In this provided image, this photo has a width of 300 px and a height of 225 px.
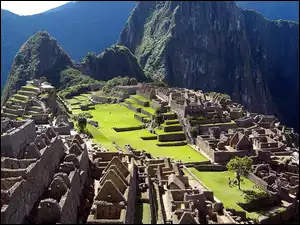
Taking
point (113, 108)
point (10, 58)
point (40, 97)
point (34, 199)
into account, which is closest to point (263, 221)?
point (34, 199)

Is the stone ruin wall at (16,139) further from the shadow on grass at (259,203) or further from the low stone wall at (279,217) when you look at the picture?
the low stone wall at (279,217)

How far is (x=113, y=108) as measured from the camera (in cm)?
8819

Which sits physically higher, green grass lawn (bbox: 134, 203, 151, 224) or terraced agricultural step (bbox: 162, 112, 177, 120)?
terraced agricultural step (bbox: 162, 112, 177, 120)

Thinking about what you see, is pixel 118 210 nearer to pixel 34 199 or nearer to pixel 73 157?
pixel 34 199

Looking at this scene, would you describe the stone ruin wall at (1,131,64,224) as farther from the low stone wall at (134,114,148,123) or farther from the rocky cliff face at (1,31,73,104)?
the rocky cliff face at (1,31,73,104)

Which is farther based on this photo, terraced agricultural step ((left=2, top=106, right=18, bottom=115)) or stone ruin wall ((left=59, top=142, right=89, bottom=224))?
terraced agricultural step ((left=2, top=106, right=18, bottom=115))

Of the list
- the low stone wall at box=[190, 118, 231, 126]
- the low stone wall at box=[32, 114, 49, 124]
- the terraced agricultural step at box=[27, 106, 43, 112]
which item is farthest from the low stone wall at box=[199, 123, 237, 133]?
the terraced agricultural step at box=[27, 106, 43, 112]

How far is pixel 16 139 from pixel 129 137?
110 ft

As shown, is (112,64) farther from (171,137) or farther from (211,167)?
(211,167)

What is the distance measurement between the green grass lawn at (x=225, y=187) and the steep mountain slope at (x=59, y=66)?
83255 mm

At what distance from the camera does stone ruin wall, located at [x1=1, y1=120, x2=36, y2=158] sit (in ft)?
84.8

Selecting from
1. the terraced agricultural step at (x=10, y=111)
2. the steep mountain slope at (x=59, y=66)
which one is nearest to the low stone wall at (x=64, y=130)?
the terraced agricultural step at (x=10, y=111)

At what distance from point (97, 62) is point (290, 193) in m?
127

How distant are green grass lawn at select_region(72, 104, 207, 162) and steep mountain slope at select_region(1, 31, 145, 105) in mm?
50210
